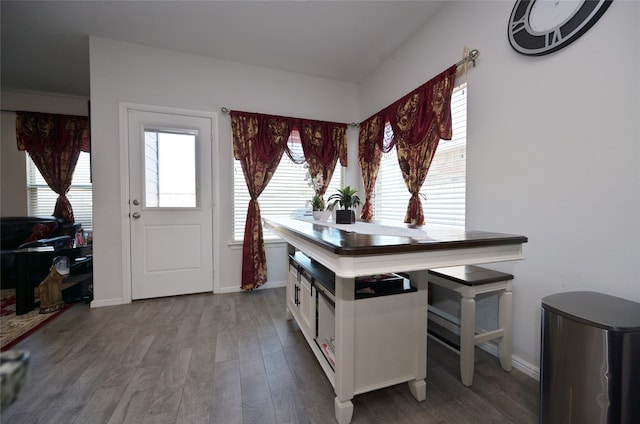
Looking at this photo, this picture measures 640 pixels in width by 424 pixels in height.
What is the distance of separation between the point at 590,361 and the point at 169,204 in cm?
336

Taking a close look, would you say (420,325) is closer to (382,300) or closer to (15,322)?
(382,300)

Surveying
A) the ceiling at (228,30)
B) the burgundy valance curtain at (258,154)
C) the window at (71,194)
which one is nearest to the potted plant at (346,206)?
the burgundy valance curtain at (258,154)

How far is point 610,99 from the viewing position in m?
1.28

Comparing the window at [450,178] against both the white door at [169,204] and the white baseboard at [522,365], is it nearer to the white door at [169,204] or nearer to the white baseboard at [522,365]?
the white baseboard at [522,365]

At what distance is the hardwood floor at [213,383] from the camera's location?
4.29ft

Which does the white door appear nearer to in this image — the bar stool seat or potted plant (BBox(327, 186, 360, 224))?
potted plant (BBox(327, 186, 360, 224))

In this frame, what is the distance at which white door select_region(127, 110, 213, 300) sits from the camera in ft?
9.16

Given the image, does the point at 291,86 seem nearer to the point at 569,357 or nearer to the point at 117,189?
the point at 117,189

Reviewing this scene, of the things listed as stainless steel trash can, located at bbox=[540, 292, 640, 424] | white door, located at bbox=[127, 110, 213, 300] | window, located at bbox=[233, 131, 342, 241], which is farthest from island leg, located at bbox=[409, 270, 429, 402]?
white door, located at bbox=[127, 110, 213, 300]

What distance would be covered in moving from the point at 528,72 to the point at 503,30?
0.38 metres

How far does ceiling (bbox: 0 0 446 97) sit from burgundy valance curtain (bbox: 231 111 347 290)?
69cm

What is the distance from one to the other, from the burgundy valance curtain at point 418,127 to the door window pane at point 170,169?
2183 mm

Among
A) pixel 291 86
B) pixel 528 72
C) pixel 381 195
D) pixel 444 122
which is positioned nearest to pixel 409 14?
pixel 444 122

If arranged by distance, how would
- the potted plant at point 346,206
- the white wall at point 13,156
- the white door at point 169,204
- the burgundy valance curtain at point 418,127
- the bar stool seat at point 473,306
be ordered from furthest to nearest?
the white wall at point 13,156 < the white door at point 169,204 < the burgundy valance curtain at point 418,127 < the potted plant at point 346,206 < the bar stool seat at point 473,306
